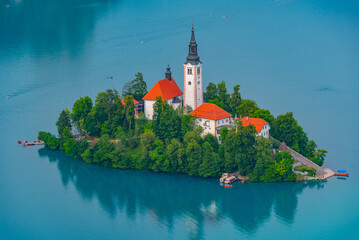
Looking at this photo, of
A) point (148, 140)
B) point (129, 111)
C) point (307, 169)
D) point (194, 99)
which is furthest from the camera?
point (194, 99)

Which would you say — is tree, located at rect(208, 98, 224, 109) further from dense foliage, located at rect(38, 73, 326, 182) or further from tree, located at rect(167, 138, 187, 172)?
tree, located at rect(167, 138, 187, 172)

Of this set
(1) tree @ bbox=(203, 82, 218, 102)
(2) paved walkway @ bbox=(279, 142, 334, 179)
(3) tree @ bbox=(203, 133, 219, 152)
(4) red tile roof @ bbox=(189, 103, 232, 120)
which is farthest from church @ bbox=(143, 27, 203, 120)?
(2) paved walkway @ bbox=(279, 142, 334, 179)

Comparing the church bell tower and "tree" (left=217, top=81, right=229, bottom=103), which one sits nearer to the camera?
the church bell tower

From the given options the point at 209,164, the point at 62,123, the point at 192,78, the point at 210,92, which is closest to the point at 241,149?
the point at 209,164

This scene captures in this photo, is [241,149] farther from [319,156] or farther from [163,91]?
[163,91]

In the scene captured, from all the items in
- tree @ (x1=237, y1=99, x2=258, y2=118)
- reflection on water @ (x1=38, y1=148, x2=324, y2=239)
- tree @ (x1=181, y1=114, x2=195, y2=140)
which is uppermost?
tree @ (x1=237, y1=99, x2=258, y2=118)

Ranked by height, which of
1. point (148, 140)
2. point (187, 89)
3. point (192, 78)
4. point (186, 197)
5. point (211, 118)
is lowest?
point (186, 197)

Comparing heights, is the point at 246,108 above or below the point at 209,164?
above

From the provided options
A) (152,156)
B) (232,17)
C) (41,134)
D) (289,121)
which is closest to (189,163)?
(152,156)
